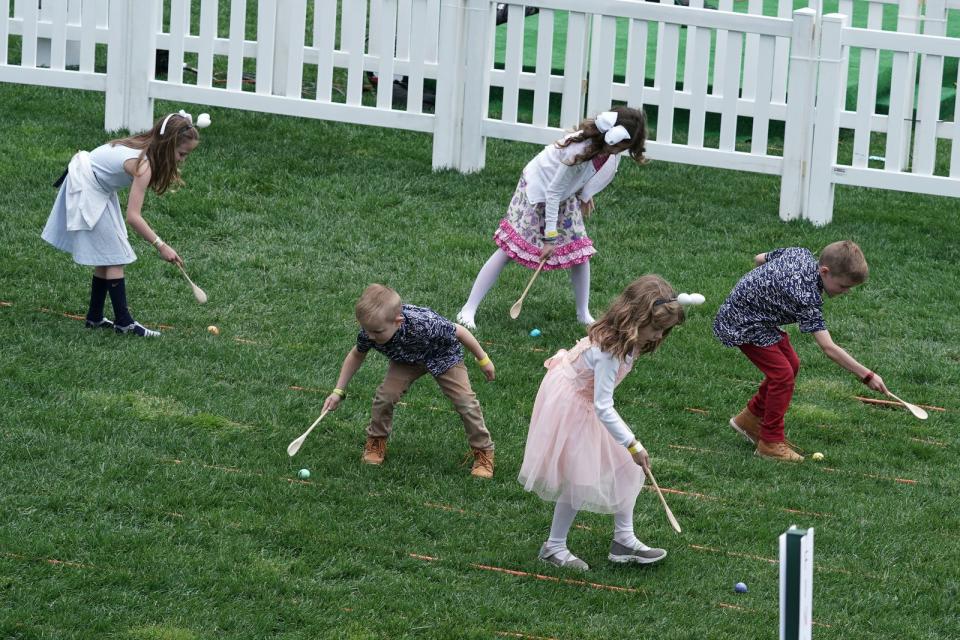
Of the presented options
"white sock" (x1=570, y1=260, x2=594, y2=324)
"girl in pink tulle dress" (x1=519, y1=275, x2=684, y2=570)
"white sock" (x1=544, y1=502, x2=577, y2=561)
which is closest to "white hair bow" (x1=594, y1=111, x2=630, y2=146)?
"white sock" (x1=570, y1=260, x2=594, y2=324)

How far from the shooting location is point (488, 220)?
368 inches

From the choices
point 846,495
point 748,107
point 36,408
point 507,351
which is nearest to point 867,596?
point 846,495

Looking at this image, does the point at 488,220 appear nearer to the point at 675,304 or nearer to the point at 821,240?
the point at 821,240

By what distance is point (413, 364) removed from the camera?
593 centimetres

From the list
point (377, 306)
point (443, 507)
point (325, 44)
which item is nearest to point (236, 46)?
point (325, 44)

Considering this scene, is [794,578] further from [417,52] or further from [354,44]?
[354,44]

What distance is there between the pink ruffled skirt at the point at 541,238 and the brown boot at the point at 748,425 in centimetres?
150

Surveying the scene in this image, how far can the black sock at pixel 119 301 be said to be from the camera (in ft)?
23.9

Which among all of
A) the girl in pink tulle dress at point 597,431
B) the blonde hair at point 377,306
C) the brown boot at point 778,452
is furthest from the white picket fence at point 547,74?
the girl in pink tulle dress at point 597,431

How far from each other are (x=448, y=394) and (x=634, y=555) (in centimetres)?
115

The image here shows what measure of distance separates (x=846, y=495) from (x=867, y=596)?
3.00 ft

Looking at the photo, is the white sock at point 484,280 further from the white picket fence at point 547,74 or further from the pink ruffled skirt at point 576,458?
the pink ruffled skirt at point 576,458

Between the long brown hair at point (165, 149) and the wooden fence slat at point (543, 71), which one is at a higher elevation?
the wooden fence slat at point (543, 71)

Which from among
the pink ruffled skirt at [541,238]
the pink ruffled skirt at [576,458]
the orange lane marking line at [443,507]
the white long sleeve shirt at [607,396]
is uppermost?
the pink ruffled skirt at [541,238]
